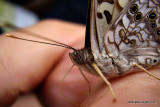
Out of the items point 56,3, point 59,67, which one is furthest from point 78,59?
point 56,3

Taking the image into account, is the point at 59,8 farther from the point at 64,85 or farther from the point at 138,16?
the point at 138,16

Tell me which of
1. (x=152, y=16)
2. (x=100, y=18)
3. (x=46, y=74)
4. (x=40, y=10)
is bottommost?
(x=46, y=74)

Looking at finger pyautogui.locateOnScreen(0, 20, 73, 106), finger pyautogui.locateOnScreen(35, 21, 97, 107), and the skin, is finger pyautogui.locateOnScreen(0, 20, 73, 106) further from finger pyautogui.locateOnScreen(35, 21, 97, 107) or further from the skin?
finger pyautogui.locateOnScreen(35, 21, 97, 107)

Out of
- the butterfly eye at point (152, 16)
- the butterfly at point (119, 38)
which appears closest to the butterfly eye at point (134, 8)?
the butterfly at point (119, 38)

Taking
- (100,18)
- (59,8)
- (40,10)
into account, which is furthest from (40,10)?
(100,18)

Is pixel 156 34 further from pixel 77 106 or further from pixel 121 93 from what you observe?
pixel 77 106

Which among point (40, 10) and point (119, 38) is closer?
point (119, 38)
